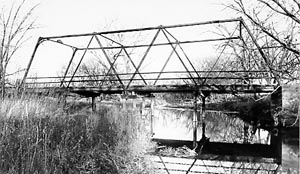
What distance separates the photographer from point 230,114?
2161 cm

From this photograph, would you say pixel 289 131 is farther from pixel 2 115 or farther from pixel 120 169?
pixel 2 115

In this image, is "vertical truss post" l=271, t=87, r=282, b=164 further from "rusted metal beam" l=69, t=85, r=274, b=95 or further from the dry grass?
the dry grass

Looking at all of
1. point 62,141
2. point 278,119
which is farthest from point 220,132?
point 62,141

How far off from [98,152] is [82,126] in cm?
108

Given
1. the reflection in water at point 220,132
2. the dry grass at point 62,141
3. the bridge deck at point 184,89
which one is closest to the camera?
the dry grass at point 62,141

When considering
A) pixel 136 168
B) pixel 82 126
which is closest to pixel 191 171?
pixel 136 168

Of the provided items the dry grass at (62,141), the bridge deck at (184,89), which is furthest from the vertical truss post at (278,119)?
the dry grass at (62,141)

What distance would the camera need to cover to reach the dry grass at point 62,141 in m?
3.46

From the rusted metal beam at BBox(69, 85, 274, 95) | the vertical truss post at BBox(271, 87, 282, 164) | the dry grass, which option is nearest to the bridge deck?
the rusted metal beam at BBox(69, 85, 274, 95)

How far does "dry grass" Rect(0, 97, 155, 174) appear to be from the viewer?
3461 mm

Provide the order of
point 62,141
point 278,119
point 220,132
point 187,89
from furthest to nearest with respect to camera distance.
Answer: point 220,132 < point 187,89 < point 278,119 < point 62,141

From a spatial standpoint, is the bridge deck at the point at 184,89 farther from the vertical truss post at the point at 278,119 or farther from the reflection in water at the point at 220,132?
the reflection in water at the point at 220,132

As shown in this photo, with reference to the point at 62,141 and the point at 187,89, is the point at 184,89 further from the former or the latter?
the point at 62,141

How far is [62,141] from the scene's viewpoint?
4.42 m
